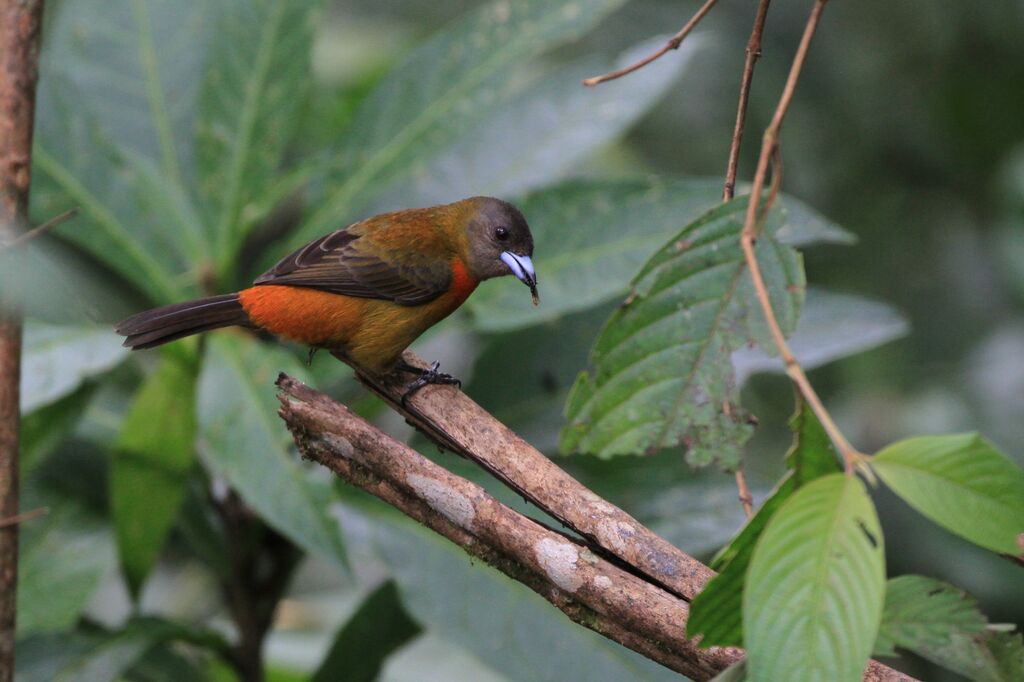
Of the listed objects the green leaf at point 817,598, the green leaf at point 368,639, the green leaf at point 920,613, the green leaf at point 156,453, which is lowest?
the green leaf at point 368,639

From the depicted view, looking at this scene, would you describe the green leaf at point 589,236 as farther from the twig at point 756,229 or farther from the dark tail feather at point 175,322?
the twig at point 756,229

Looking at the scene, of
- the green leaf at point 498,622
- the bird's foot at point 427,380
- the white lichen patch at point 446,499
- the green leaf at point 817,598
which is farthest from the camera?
the green leaf at point 498,622

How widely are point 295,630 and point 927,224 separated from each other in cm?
373

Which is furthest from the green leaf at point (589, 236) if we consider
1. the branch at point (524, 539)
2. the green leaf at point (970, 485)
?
the green leaf at point (970, 485)

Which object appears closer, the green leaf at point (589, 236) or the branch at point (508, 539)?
the branch at point (508, 539)

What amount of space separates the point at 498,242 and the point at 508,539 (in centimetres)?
129

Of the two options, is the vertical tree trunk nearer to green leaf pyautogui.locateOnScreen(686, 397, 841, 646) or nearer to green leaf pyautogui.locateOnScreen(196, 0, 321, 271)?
green leaf pyautogui.locateOnScreen(196, 0, 321, 271)

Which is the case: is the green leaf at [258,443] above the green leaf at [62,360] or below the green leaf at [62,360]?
below

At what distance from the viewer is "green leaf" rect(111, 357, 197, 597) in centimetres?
302

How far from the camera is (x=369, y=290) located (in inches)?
107

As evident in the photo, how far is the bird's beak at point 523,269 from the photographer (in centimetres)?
281

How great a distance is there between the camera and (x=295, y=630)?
4.33 m

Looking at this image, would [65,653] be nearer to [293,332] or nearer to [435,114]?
[293,332]

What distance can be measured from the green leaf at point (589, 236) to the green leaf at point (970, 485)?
68.4 inches
